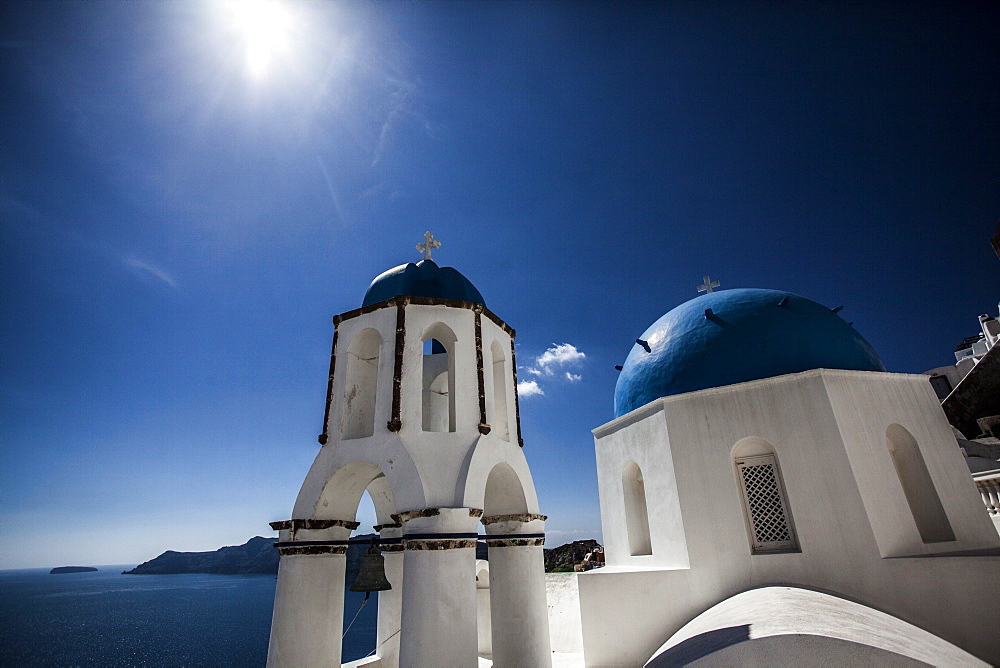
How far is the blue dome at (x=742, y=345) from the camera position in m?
7.65

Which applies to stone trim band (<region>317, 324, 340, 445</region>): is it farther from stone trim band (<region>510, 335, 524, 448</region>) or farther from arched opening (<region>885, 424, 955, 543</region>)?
arched opening (<region>885, 424, 955, 543</region>)

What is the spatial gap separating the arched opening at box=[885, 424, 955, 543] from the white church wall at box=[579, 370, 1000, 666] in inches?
9.0

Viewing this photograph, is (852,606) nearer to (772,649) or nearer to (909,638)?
(909,638)

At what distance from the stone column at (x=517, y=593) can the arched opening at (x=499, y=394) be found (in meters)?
1.26

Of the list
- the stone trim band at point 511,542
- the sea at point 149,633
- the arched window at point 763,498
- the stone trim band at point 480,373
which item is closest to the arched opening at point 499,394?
the stone trim band at point 480,373

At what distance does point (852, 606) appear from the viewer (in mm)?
5523

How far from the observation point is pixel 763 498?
712 centimetres

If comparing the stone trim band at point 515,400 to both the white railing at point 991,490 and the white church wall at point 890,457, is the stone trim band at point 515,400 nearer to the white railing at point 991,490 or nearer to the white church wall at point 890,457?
the white church wall at point 890,457

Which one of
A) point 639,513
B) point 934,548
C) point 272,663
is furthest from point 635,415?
point 272,663

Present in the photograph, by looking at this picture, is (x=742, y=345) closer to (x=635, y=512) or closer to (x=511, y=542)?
(x=635, y=512)

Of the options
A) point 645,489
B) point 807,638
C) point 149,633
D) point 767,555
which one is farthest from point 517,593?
point 149,633

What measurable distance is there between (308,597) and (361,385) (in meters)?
2.82

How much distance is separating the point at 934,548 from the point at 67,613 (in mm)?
108535

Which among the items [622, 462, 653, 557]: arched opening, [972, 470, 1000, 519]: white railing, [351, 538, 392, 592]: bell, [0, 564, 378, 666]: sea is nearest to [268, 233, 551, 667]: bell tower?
[351, 538, 392, 592]: bell
